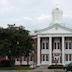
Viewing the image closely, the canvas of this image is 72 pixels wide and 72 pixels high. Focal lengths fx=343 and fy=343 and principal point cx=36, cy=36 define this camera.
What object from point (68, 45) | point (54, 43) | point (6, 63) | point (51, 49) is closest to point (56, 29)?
point (54, 43)

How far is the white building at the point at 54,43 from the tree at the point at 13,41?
7.32 meters

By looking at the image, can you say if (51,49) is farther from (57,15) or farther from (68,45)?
(57,15)

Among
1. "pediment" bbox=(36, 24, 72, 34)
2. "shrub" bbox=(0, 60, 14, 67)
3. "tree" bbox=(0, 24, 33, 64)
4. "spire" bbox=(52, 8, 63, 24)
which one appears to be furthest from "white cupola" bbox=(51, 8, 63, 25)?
"shrub" bbox=(0, 60, 14, 67)

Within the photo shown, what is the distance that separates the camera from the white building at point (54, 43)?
80969 mm

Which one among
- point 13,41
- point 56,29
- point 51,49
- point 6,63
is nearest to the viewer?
point 13,41

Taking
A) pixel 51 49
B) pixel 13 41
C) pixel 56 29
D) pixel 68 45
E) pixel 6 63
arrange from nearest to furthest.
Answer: pixel 13 41, pixel 6 63, pixel 56 29, pixel 51 49, pixel 68 45

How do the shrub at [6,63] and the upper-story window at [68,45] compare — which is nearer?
the shrub at [6,63]

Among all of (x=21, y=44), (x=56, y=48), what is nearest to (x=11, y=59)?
(x=21, y=44)

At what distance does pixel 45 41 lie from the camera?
8419 centimetres

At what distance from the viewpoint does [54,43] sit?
84.0 meters

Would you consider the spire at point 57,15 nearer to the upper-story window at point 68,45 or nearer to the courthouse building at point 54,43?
the courthouse building at point 54,43

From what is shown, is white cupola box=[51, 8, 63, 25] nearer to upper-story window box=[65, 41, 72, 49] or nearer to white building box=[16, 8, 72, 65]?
white building box=[16, 8, 72, 65]

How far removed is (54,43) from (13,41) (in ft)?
44.6

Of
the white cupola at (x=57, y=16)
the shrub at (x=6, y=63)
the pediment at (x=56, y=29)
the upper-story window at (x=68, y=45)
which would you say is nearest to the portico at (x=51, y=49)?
the upper-story window at (x=68, y=45)
